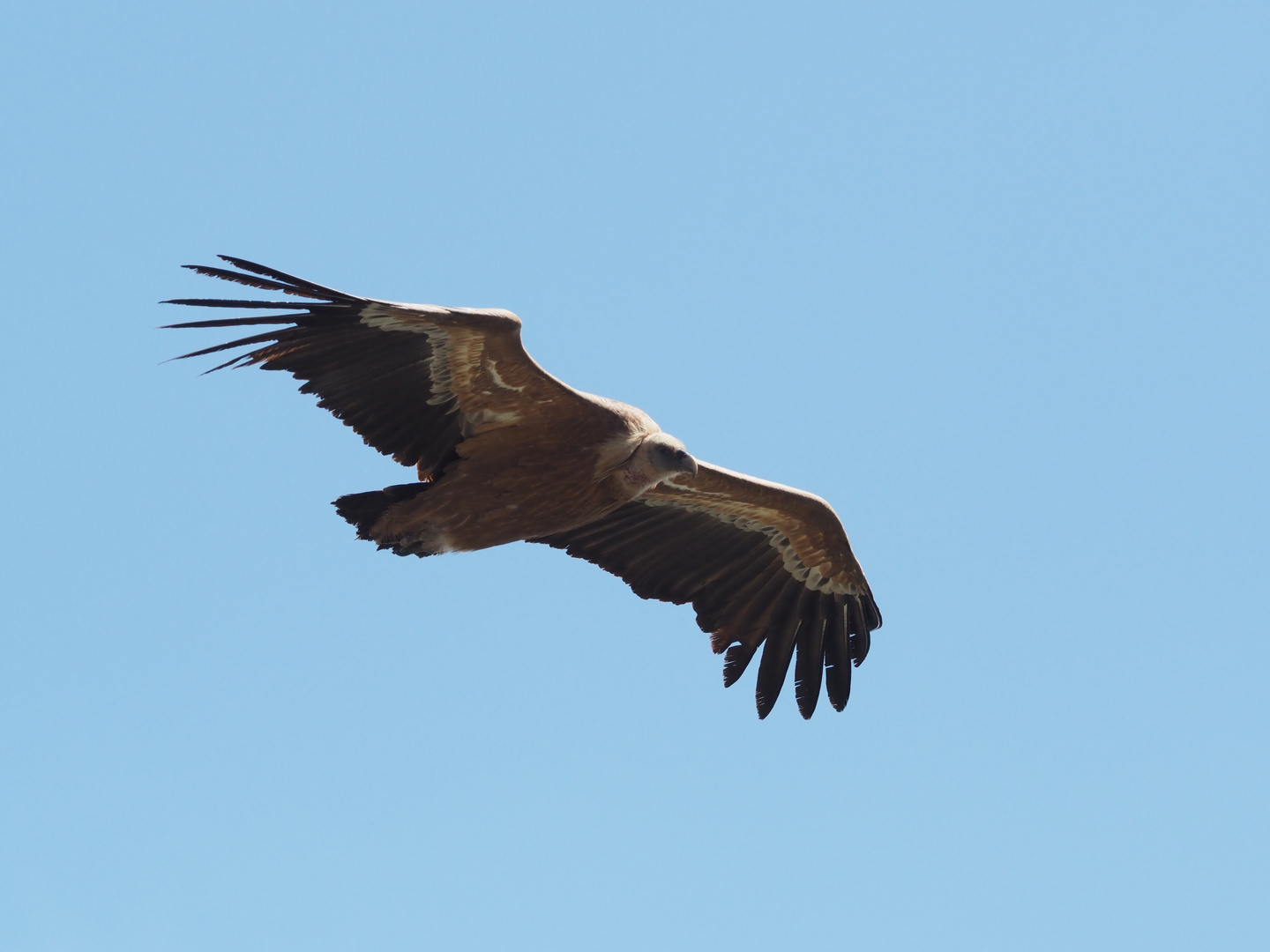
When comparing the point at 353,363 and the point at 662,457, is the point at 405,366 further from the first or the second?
the point at 662,457

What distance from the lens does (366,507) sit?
11289 millimetres

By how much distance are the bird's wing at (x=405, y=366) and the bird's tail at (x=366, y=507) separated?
285 mm

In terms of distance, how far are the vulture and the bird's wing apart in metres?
0.01

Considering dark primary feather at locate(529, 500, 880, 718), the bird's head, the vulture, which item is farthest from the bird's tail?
dark primary feather at locate(529, 500, 880, 718)

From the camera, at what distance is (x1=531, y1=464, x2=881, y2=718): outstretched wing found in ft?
43.3

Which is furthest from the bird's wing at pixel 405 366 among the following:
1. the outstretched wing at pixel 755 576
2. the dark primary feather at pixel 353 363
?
the outstretched wing at pixel 755 576

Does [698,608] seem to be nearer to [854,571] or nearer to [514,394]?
[854,571]

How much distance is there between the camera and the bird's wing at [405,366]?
10.3 meters

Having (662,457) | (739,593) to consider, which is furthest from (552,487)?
(739,593)

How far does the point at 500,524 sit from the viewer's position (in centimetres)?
1155

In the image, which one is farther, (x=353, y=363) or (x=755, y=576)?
(x=755, y=576)

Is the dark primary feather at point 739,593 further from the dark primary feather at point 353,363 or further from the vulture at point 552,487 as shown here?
the dark primary feather at point 353,363

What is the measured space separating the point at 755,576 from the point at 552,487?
2643 millimetres

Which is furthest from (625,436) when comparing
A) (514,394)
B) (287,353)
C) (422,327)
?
(287,353)
